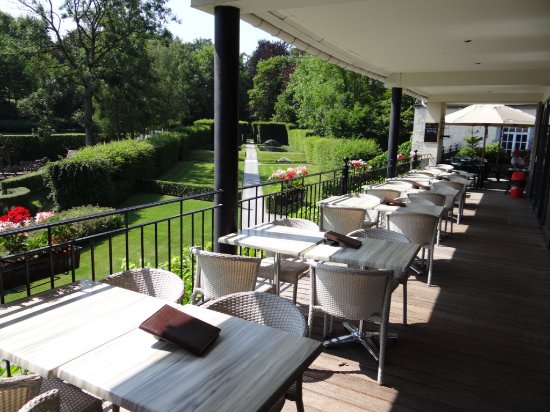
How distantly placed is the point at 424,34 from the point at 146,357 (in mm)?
4932

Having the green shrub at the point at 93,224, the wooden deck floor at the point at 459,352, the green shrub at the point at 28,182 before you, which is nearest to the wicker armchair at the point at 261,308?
the wooden deck floor at the point at 459,352

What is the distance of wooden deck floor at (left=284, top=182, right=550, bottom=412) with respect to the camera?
2.47 m

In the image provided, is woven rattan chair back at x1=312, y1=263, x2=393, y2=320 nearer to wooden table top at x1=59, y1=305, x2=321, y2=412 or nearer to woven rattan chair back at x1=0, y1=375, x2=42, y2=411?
wooden table top at x1=59, y1=305, x2=321, y2=412

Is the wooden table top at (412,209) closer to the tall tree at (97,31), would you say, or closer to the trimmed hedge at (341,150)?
the trimmed hedge at (341,150)

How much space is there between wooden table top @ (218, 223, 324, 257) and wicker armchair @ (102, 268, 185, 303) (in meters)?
0.77

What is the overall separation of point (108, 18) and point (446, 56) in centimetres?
2118

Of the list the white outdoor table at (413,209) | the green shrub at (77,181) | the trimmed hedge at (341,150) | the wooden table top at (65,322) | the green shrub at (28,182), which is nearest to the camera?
Result: the wooden table top at (65,322)

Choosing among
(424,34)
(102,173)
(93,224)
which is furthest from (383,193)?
(102,173)

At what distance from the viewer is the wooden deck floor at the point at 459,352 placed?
2473 millimetres

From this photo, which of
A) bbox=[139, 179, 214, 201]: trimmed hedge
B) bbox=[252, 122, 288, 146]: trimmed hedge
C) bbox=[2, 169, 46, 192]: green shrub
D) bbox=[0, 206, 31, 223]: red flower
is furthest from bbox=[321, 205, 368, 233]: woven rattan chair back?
bbox=[252, 122, 288, 146]: trimmed hedge

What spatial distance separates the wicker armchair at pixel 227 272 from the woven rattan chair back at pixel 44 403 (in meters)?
1.42

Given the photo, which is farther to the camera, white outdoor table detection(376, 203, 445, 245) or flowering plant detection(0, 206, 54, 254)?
flowering plant detection(0, 206, 54, 254)

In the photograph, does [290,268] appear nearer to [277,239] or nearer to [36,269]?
[277,239]

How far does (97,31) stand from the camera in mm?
23203
